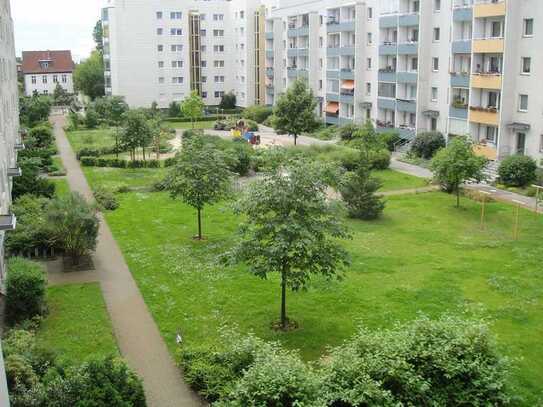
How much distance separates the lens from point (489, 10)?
44.9 m

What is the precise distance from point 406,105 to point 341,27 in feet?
48.0

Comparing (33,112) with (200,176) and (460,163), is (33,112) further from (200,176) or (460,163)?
(460,163)

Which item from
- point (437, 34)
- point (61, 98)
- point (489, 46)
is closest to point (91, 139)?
point (437, 34)

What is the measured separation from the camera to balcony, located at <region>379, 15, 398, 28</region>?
5642 cm

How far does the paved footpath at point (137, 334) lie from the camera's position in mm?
16562

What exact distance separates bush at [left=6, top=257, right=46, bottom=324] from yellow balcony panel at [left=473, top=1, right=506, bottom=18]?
119ft

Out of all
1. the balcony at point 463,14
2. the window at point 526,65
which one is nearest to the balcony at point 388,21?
the balcony at point 463,14

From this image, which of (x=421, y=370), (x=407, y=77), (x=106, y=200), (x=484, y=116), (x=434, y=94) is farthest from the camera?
(x=407, y=77)

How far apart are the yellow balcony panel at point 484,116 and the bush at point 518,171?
514cm

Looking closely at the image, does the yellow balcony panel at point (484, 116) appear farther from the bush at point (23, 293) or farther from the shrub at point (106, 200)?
the bush at point (23, 293)

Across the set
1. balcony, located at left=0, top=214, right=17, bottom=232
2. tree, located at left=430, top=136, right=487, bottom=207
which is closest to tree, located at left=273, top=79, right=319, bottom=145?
tree, located at left=430, top=136, right=487, bottom=207

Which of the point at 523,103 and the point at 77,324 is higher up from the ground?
the point at 523,103

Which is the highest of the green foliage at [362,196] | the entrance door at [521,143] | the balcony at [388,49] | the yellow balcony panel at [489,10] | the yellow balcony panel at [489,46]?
the yellow balcony panel at [489,10]

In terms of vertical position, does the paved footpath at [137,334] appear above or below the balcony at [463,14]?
below
